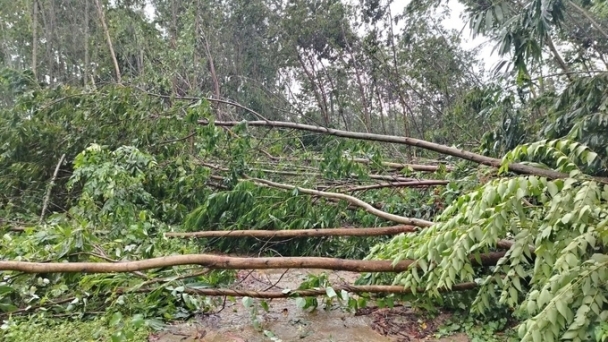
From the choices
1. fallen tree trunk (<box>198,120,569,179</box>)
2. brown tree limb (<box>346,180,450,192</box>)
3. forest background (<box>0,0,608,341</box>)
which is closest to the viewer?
forest background (<box>0,0,608,341</box>)

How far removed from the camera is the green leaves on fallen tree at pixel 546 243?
4.83 feet

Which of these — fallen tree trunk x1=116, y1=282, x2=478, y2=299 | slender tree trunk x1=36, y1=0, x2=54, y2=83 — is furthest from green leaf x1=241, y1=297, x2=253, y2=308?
slender tree trunk x1=36, y1=0, x2=54, y2=83

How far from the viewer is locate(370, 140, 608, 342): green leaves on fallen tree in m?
1.47

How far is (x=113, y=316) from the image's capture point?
2262 mm

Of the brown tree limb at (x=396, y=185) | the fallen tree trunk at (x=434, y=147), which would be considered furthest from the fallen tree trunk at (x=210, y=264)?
the brown tree limb at (x=396, y=185)

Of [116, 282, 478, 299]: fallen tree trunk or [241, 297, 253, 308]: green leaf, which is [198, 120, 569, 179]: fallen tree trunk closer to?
[116, 282, 478, 299]: fallen tree trunk

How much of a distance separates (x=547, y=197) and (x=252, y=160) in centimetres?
361

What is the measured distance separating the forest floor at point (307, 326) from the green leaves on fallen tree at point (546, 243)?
1.79 ft

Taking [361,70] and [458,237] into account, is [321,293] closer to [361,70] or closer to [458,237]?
[458,237]

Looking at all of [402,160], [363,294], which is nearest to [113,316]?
[363,294]

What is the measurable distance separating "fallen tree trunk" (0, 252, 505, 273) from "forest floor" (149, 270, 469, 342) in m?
0.25

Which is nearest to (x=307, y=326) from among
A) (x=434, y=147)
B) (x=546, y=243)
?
(x=546, y=243)

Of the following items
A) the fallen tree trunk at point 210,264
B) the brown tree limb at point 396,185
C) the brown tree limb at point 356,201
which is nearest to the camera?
the fallen tree trunk at point 210,264

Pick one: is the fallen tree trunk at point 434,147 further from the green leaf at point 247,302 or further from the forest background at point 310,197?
the green leaf at point 247,302
